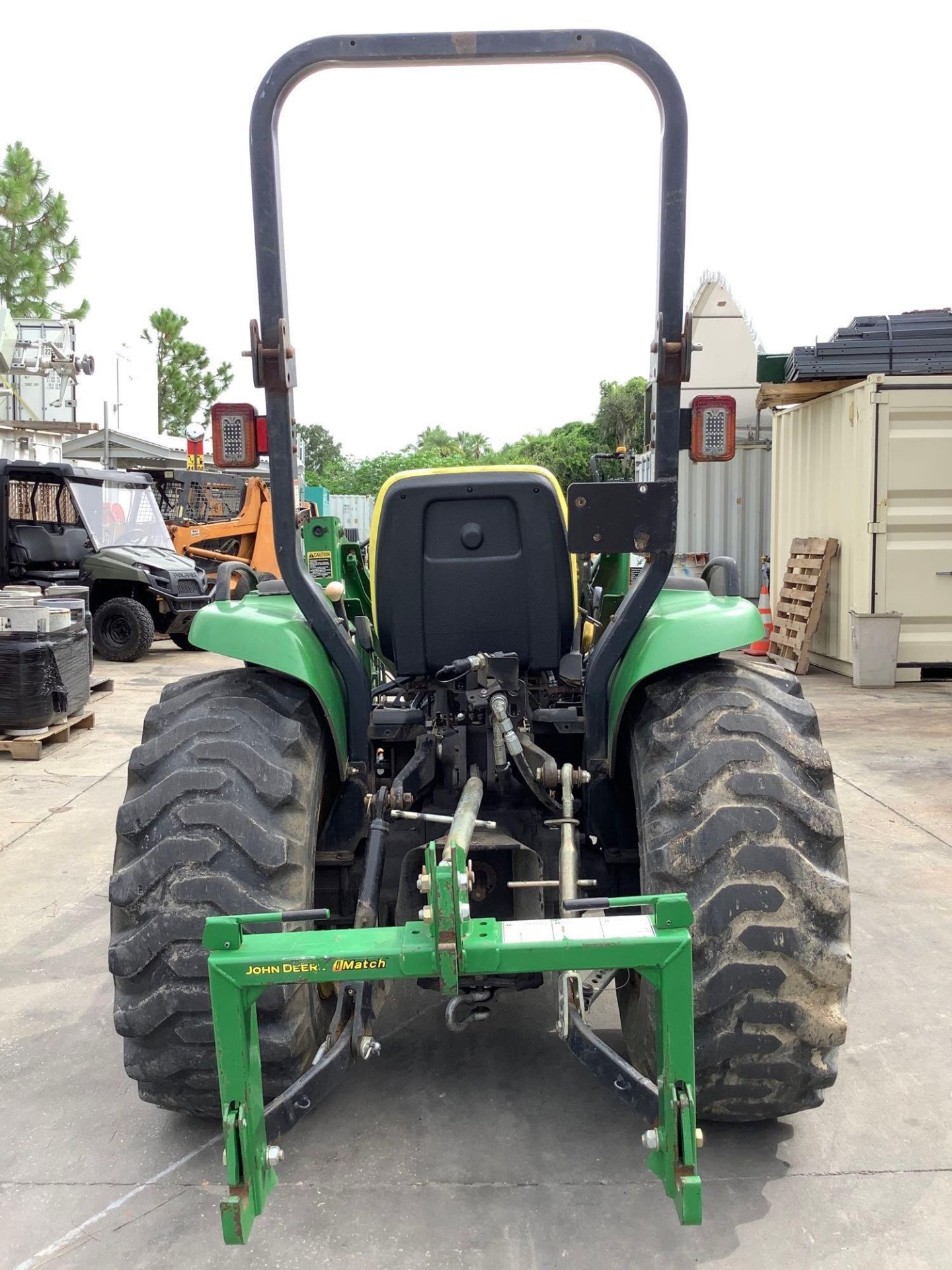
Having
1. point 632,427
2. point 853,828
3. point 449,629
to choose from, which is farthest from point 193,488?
point 632,427

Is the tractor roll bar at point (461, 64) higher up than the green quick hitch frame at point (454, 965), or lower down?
higher up

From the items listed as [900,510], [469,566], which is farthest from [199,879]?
[900,510]

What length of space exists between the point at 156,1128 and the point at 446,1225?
0.93m

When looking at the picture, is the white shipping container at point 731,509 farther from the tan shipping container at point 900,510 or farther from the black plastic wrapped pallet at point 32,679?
the black plastic wrapped pallet at point 32,679

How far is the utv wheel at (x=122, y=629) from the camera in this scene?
13.5 meters

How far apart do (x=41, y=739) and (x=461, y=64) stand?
6687 millimetres

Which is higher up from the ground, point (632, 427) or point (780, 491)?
point (632, 427)

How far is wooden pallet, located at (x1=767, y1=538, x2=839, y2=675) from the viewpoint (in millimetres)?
11180

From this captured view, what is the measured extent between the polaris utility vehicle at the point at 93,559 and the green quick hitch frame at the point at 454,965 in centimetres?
1193

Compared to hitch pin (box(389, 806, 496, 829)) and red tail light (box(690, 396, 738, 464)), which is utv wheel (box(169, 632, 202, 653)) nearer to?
hitch pin (box(389, 806, 496, 829))

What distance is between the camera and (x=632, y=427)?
4272 centimetres

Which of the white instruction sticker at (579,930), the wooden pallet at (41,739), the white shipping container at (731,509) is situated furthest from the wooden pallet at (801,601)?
the white instruction sticker at (579,930)

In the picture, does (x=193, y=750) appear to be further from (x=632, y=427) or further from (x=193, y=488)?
(x=632, y=427)

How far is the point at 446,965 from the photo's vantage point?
80.0 inches
